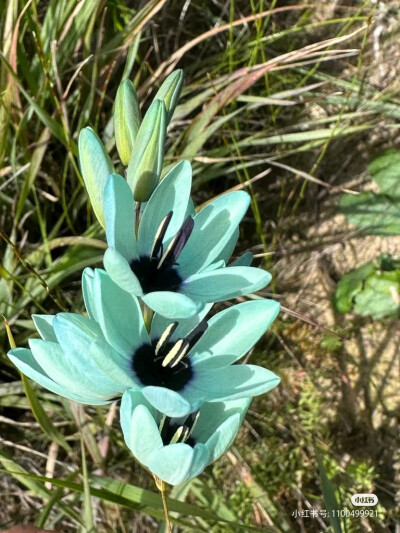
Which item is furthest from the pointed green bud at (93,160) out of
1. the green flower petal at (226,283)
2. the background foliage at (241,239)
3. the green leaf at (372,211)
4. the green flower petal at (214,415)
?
the green leaf at (372,211)

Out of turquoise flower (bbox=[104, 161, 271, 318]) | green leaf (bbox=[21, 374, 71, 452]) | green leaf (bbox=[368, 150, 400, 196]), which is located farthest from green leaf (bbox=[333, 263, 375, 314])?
turquoise flower (bbox=[104, 161, 271, 318])

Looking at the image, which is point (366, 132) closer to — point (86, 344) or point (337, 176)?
point (337, 176)

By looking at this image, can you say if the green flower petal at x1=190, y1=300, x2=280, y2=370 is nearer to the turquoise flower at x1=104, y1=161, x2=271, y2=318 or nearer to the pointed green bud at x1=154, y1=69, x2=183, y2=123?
the turquoise flower at x1=104, y1=161, x2=271, y2=318

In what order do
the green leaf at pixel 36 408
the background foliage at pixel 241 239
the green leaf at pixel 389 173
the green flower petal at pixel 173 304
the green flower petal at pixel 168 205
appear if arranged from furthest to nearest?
the green leaf at pixel 389 173, the background foliage at pixel 241 239, the green leaf at pixel 36 408, the green flower petal at pixel 168 205, the green flower petal at pixel 173 304

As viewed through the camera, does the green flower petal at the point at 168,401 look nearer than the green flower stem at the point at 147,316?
Yes

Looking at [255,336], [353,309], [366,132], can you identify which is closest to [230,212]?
[255,336]

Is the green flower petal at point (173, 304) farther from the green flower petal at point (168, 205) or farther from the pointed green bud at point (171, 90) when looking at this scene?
the pointed green bud at point (171, 90)
